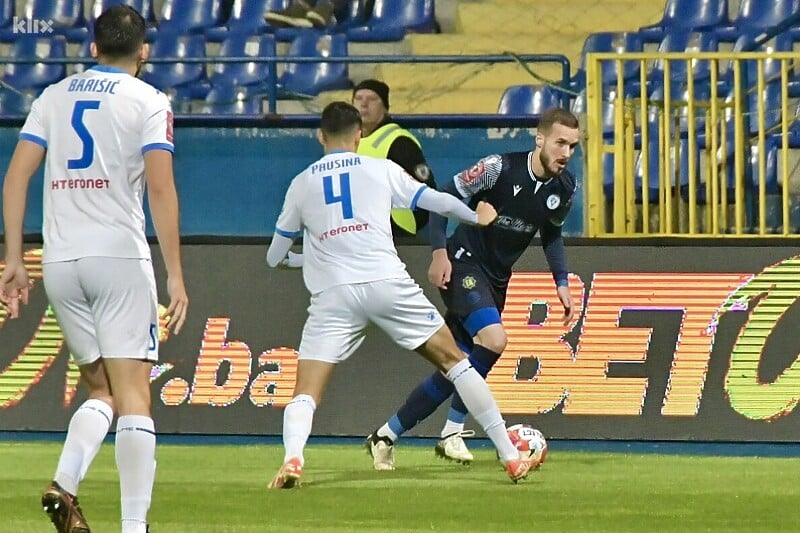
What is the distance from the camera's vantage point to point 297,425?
8.05 meters

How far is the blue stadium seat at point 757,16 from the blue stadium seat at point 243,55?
13.4 ft

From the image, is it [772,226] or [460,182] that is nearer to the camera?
[460,182]

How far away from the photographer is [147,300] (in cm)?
590

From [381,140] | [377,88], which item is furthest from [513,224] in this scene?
[377,88]

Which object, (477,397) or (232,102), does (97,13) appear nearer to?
(232,102)

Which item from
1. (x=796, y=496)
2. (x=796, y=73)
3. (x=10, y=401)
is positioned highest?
(x=796, y=73)

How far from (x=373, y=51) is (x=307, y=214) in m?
9.07

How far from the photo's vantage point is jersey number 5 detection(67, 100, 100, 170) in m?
5.91

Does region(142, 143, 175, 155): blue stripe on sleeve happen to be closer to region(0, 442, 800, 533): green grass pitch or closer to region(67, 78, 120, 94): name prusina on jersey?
region(67, 78, 120, 94): name prusina on jersey

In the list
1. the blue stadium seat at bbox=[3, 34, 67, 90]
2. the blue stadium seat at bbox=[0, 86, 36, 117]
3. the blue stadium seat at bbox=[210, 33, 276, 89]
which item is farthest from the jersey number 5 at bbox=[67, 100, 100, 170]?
the blue stadium seat at bbox=[3, 34, 67, 90]

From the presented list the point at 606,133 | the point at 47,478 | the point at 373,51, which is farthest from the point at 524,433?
the point at 373,51

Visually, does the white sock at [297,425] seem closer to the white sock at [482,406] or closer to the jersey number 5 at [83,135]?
the white sock at [482,406]

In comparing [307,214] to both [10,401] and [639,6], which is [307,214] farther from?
[639,6]

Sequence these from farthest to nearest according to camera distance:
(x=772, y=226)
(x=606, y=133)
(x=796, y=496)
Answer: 1. (x=606, y=133)
2. (x=772, y=226)
3. (x=796, y=496)
